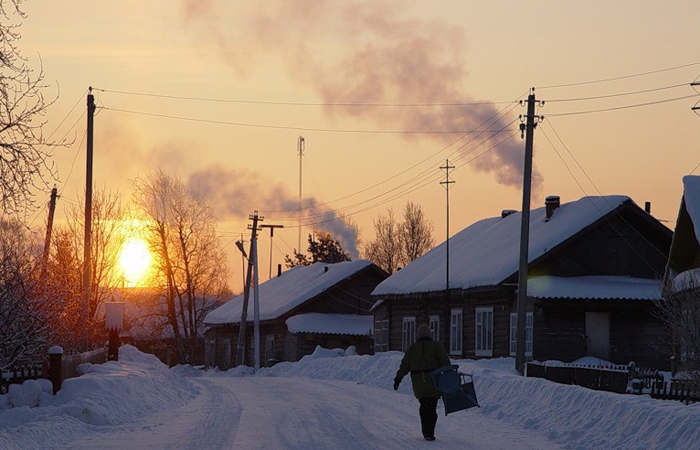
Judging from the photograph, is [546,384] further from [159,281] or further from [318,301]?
[159,281]

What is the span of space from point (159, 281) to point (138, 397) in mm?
54947

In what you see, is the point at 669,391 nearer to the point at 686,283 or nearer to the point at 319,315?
the point at 686,283

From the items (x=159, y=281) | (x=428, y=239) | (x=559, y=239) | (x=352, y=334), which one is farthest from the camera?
(x=428, y=239)

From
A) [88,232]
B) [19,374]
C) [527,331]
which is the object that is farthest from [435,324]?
[19,374]

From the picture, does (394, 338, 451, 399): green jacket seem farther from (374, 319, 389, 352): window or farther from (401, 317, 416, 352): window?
(374, 319, 389, 352): window

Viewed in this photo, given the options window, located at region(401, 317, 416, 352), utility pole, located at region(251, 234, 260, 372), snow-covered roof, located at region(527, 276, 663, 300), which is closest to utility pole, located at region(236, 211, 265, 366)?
utility pole, located at region(251, 234, 260, 372)

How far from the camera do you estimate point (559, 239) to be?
41.8m

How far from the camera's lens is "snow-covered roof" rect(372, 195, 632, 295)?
138ft

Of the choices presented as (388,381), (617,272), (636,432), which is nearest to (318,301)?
(617,272)

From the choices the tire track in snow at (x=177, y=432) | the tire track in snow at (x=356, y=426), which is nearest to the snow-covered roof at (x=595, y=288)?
the tire track in snow at (x=356, y=426)

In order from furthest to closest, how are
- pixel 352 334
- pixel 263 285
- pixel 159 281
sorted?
pixel 263 285
pixel 159 281
pixel 352 334

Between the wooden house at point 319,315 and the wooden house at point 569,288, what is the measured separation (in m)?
14.9

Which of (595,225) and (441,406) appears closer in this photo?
(441,406)

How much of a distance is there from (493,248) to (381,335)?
36.8 ft
